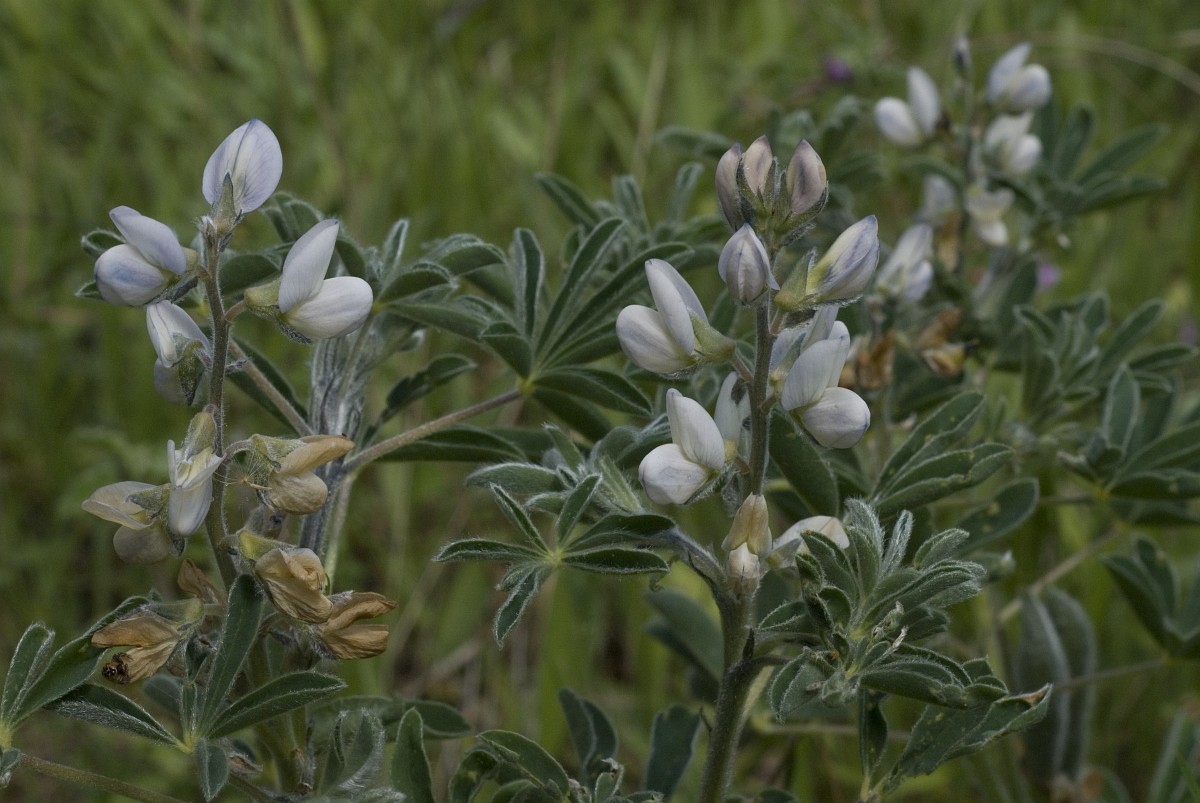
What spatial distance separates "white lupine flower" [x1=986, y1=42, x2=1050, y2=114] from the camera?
1650mm

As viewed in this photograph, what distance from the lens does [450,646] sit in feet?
7.73

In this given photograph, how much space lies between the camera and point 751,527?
0.95 meters

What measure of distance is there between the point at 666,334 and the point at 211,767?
464mm

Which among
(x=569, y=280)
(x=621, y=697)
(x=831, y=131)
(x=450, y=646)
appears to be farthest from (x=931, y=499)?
(x=450, y=646)

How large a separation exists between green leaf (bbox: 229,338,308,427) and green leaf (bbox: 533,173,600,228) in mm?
404

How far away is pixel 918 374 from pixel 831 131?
0.34 m

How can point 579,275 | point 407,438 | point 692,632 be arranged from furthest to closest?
point 692,632 → point 579,275 → point 407,438

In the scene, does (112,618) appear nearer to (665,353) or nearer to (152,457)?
(665,353)

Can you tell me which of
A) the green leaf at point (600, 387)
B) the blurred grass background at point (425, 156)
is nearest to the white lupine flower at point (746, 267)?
the green leaf at point (600, 387)

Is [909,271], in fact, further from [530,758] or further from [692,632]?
Result: [530,758]

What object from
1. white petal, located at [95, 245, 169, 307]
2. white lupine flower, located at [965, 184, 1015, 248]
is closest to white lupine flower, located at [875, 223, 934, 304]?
white lupine flower, located at [965, 184, 1015, 248]

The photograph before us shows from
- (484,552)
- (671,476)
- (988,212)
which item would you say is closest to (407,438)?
(484,552)

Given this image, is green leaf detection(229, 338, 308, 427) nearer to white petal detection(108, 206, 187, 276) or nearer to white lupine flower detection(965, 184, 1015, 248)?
white petal detection(108, 206, 187, 276)

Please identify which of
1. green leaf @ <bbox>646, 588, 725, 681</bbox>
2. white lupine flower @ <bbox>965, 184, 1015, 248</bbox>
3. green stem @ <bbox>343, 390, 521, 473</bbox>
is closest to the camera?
green stem @ <bbox>343, 390, 521, 473</bbox>
